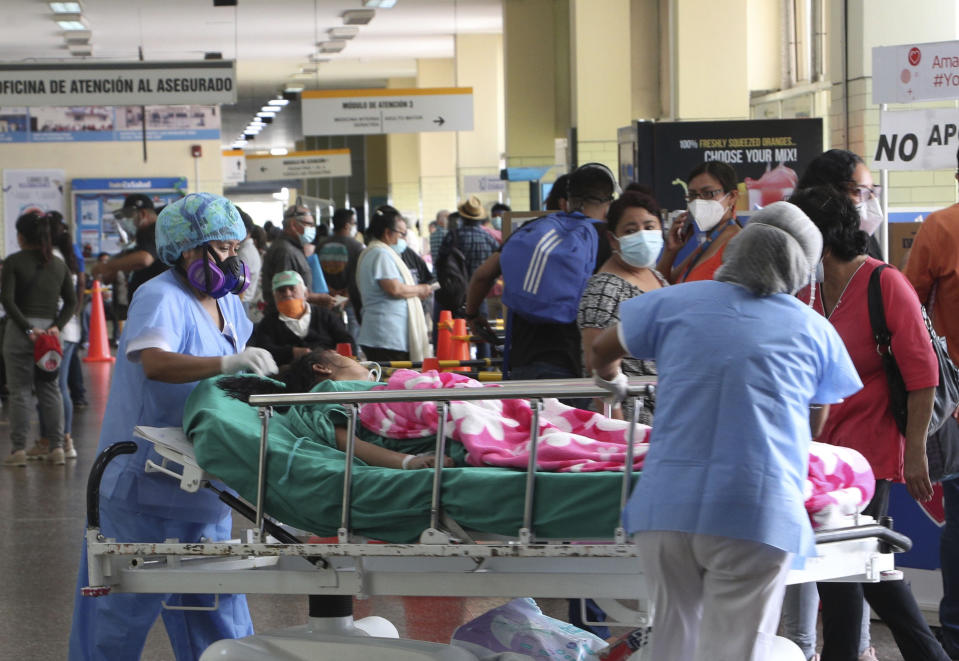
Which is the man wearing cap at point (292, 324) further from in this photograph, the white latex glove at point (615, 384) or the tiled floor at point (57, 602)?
the white latex glove at point (615, 384)

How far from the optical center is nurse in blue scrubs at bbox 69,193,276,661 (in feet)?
11.9

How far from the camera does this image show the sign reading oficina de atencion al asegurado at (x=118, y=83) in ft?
50.2

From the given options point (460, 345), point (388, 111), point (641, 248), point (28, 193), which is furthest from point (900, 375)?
point (28, 193)

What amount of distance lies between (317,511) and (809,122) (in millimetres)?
6075

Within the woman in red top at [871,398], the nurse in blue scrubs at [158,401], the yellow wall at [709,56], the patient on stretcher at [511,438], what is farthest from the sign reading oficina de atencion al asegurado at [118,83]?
the woman in red top at [871,398]

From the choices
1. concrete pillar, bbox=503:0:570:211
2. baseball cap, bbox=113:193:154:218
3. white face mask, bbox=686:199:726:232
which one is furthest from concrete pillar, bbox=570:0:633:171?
white face mask, bbox=686:199:726:232

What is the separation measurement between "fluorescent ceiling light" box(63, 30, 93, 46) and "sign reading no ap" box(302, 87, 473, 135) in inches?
160

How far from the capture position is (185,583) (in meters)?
3.35

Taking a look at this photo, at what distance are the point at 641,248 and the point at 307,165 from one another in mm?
24760

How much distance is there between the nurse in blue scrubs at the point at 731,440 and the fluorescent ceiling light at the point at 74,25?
18279mm

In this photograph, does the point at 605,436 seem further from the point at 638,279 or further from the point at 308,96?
the point at 308,96

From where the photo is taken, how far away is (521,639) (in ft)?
12.2

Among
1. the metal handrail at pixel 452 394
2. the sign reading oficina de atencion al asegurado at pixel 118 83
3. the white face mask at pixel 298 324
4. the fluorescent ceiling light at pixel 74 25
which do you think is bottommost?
the white face mask at pixel 298 324

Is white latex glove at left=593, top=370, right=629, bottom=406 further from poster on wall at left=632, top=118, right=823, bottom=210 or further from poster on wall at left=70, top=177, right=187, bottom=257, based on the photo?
poster on wall at left=70, top=177, right=187, bottom=257
